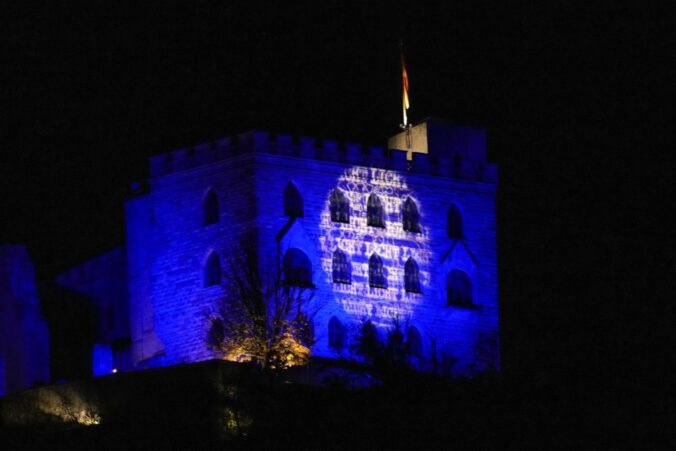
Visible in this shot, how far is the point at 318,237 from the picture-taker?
103 m

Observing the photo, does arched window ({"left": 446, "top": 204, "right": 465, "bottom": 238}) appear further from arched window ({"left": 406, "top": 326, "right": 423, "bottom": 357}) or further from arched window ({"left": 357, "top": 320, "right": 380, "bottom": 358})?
arched window ({"left": 357, "top": 320, "right": 380, "bottom": 358})

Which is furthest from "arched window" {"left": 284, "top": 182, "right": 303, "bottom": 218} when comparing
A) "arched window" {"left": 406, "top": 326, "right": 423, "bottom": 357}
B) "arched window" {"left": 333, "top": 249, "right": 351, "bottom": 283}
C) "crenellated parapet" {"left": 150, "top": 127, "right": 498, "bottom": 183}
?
"arched window" {"left": 406, "top": 326, "right": 423, "bottom": 357}

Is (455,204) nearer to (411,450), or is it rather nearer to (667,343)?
(667,343)

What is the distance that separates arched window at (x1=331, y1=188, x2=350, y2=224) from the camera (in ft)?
340

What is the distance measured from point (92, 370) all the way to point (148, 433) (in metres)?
18.8

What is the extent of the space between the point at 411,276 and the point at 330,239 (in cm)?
351

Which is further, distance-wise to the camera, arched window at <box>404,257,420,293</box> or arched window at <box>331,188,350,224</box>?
arched window at <box>404,257,420,293</box>

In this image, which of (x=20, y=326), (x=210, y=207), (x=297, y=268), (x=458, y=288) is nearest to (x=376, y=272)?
(x=297, y=268)

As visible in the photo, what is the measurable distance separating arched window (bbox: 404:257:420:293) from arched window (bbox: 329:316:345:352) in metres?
3.35

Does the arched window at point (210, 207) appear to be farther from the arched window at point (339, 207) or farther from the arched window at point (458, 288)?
the arched window at point (458, 288)

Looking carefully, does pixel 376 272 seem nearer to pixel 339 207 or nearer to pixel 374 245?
pixel 374 245

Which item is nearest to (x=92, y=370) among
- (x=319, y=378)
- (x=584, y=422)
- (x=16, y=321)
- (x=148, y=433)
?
(x=16, y=321)

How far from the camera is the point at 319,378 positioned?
9962 centimetres

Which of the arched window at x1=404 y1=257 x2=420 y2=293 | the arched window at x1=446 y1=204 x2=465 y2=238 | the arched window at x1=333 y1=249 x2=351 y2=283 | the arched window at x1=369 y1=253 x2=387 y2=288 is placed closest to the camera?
the arched window at x1=333 y1=249 x2=351 y2=283
